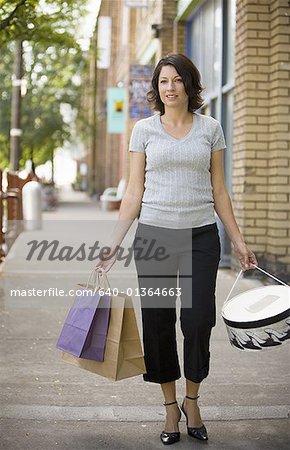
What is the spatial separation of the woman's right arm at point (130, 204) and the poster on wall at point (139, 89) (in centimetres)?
1428

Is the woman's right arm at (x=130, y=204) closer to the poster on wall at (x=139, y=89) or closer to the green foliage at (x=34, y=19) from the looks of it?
the green foliage at (x=34, y=19)

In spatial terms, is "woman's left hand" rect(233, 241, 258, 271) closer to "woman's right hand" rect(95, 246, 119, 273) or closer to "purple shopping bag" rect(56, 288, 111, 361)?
"woman's right hand" rect(95, 246, 119, 273)

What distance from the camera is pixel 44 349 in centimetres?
636

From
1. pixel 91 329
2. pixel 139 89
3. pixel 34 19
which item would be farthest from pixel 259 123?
pixel 139 89

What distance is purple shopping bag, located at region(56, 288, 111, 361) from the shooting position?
13.4ft

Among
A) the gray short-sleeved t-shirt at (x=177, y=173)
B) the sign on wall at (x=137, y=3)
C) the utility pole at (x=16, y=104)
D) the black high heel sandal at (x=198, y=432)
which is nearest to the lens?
the gray short-sleeved t-shirt at (x=177, y=173)

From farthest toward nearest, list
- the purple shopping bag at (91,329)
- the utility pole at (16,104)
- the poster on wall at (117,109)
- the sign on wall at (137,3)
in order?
the poster on wall at (117,109), the sign on wall at (137,3), the utility pole at (16,104), the purple shopping bag at (91,329)

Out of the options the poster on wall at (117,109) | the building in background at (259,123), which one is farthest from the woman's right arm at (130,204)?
the poster on wall at (117,109)

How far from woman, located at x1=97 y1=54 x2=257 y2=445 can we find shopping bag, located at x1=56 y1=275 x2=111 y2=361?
24 centimetres

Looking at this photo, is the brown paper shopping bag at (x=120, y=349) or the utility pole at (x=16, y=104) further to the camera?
the utility pole at (x=16, y=104)

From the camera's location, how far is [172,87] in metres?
4.19

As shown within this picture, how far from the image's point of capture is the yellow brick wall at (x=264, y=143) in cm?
915

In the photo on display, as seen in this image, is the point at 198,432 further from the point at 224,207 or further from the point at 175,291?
the point at 224,207

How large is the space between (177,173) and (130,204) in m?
0.31
